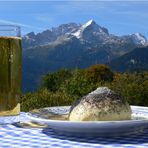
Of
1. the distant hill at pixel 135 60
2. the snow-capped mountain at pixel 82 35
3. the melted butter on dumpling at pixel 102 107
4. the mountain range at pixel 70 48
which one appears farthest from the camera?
Result: the snow-capped mountain at pixel 82 35

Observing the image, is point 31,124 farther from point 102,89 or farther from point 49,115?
point 102,89

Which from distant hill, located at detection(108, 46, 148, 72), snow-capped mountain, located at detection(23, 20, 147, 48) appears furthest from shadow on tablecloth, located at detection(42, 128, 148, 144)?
snow-capped mountain, located at detection(23, 20, 147, 48)

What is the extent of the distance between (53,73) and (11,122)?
22.3 metres

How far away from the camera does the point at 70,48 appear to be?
566 ft

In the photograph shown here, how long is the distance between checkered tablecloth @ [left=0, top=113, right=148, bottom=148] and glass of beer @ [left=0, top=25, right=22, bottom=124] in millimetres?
133

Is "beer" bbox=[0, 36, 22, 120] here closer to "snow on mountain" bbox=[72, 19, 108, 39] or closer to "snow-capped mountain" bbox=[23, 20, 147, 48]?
"snow-capped mountain" bbox=[23, 20, 147, 48]

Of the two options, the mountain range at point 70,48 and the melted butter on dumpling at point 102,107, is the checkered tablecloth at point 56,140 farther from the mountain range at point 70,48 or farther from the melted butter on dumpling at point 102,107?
the mountain range at point 70,48

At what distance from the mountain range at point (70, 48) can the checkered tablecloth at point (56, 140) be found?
141 meters

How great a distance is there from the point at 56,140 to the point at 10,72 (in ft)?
1.22

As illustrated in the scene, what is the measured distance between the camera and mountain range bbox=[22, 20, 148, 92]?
158500 millimetres

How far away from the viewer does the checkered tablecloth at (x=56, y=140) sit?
3.80ft

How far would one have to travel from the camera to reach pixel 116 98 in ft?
4.58

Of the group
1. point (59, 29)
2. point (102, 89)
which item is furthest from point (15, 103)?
point (59, 29)

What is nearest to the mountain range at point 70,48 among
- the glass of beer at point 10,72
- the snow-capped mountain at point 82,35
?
the snow-capped mountain at point 82,35
